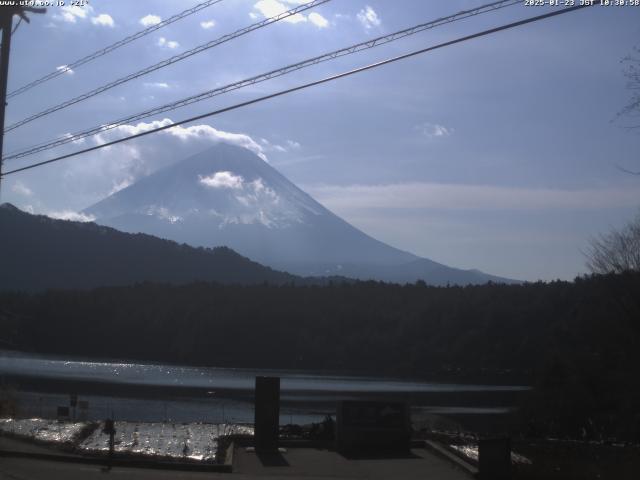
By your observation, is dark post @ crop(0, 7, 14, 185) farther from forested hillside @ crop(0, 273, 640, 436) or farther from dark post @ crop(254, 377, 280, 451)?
forested hillside @ crop(0, 273, 640, 436)

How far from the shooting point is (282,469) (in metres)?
18.9

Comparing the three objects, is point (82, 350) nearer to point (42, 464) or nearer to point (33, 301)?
point (33, 301)


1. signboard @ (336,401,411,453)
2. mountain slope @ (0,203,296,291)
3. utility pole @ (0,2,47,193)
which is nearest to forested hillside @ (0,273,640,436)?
mountain slope @ (0,203,296,291)

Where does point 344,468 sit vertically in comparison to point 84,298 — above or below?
below

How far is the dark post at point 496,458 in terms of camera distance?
17562 mm

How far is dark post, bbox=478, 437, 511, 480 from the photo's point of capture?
17.6 m

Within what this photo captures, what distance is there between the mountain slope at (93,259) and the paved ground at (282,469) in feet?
440

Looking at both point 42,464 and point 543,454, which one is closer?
point 42,464

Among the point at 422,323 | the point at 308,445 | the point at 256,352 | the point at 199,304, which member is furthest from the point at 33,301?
the point at 308,445

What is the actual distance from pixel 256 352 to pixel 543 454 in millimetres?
93994

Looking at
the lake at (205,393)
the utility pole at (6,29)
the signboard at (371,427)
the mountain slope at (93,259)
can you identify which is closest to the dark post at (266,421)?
the signboard at (371,427)

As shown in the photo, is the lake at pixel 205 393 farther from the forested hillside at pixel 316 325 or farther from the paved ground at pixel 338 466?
the paved ground at pixel 338 466

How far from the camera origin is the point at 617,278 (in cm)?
4438

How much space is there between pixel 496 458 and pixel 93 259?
507 ft
